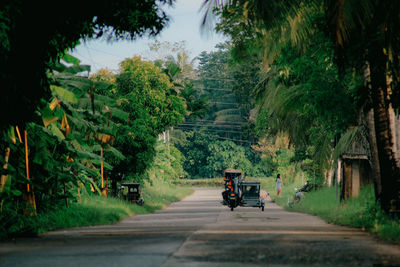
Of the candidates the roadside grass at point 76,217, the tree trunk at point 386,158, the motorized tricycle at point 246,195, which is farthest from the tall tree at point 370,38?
the motorized tricycle at point 246,195

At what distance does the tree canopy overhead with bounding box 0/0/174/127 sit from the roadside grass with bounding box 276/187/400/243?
734 centimetres

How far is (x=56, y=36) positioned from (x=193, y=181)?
74.9 metres

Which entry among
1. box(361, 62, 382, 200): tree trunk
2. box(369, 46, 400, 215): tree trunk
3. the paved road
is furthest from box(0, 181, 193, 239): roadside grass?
box(361, 62, 382, 200): tree trunk

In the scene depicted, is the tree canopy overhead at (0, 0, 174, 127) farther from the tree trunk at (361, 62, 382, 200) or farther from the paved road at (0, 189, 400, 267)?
the tree trunk at (361, 62, 382, 200)

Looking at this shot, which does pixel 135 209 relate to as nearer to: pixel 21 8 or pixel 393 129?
pixel 393 129

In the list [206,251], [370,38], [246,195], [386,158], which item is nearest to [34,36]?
[206,251]

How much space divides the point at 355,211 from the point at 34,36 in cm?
1203

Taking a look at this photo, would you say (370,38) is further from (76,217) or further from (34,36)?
(76,217)

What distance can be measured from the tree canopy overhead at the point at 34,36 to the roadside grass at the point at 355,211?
24.1 feet

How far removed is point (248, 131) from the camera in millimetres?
54938

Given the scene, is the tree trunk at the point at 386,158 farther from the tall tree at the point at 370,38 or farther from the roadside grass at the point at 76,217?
the roadside grass at the point at 76,217

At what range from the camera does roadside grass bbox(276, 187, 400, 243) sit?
1314 cm

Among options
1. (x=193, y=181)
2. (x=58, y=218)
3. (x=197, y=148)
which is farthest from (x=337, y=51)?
(x=197, y=148)

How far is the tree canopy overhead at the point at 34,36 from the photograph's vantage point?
10.1 metres
